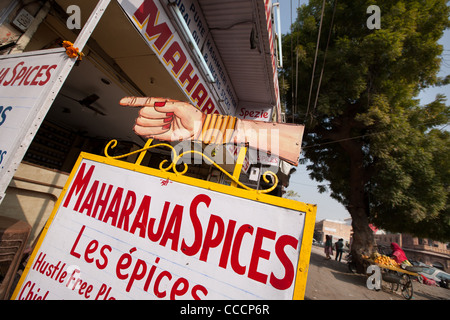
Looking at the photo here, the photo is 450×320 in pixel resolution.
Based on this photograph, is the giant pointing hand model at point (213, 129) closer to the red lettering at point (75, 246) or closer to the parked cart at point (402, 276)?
the red lettering at point (75, 246)

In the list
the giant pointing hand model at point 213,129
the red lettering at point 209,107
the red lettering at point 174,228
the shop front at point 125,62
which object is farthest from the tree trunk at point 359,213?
the red lettering at point 174,228

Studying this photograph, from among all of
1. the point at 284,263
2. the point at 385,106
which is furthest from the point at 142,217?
the point at 385,106

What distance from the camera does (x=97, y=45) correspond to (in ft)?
9.85

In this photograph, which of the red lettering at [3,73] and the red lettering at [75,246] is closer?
the red lettering at [75,246]

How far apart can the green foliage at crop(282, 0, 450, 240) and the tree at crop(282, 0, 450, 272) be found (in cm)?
4

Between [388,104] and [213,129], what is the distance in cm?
973

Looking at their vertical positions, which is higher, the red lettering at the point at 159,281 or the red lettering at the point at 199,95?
the red lettering at the point at 199,95

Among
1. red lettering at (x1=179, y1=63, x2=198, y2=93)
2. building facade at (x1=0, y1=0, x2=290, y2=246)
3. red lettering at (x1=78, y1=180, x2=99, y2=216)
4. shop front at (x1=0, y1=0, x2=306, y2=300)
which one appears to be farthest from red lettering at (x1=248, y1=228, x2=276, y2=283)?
red lettering at (x1=179, y1=63, x2=198, y2=93)

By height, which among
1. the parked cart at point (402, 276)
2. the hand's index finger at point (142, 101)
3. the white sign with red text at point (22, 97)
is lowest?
the parked cart at point (402, 276)

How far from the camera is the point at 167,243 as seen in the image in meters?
1.44

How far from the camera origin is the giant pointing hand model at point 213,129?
1679 mm

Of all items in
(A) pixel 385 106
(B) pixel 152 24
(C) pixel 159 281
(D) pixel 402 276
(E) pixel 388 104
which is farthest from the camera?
(E) pixel 388 104

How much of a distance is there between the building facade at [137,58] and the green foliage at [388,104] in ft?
15.7

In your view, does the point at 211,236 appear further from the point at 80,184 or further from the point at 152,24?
the point at 152,24
